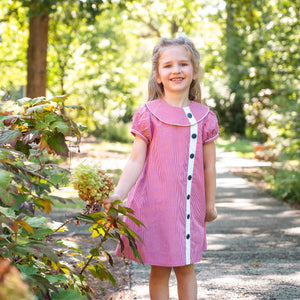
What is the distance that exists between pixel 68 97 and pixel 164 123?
0.64 metres

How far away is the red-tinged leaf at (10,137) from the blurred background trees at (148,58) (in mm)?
413

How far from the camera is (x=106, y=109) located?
2161 centimetres

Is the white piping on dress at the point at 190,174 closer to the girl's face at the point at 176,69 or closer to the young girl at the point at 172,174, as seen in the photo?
the young girl at the point at 172,174

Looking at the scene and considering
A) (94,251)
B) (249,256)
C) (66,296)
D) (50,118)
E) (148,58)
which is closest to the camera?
(66,296)

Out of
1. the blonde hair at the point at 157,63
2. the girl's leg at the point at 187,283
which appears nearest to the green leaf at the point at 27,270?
the girl's leg at the point at 187,283

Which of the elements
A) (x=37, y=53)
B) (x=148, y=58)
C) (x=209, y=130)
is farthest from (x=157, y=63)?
(x=148, y=58)

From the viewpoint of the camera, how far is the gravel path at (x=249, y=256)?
3393 millimetres

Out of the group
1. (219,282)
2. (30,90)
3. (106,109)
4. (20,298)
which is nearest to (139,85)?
(106,109)

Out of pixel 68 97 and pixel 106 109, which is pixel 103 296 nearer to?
pixel 68 97

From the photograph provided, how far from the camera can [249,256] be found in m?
4.36

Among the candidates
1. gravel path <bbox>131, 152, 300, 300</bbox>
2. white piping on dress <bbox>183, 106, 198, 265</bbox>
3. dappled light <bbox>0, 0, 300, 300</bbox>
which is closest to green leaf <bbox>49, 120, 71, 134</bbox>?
dappled light <bbox>0, 0, 300, 300</bbox>

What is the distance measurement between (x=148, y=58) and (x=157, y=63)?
17109 millimetres

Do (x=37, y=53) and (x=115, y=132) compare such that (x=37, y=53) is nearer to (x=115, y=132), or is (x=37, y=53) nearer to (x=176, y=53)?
(x=176, y=53)

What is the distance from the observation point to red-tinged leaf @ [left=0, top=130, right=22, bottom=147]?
1941mm
